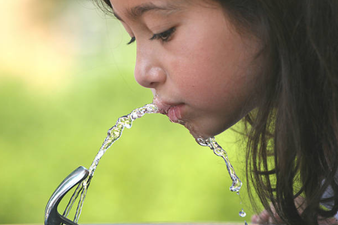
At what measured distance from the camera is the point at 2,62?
3.16 m

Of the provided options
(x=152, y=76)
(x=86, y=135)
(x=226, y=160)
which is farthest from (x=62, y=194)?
(x=86, y=135)

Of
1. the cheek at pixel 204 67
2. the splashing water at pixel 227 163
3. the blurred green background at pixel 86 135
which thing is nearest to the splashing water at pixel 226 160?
the splashing water at pixel 227 163

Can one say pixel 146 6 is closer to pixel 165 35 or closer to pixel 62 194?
pixel 165 35

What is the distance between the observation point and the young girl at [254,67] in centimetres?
85

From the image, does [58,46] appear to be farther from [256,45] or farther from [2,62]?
[256,45]

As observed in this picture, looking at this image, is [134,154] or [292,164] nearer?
[292,164]

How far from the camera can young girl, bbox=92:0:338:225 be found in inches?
33.4

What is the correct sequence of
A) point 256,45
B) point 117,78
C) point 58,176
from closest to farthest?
point 256,45
point 58,176
point 117,78

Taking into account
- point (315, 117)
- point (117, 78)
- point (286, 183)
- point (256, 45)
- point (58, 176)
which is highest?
point (256, 45)

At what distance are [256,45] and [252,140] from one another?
24 centimetres

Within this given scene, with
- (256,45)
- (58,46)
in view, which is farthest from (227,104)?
(58,46)

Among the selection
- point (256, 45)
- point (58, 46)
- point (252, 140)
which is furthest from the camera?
point (58, 46)

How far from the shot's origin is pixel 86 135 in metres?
2.58

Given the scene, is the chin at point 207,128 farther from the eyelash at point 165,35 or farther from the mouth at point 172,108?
the eyelash at point 165,35
